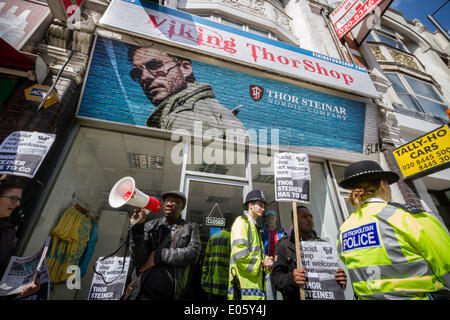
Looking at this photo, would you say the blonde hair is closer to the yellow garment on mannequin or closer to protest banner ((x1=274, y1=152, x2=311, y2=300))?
protest banner ((x1=274, y1=152, x2=311, y2=300))

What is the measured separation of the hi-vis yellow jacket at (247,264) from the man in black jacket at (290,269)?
0.79ft

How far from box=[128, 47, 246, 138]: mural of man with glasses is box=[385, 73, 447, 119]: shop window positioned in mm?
8735

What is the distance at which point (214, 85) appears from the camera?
491 centimetres

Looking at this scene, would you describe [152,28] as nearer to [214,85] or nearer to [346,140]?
[214,85]

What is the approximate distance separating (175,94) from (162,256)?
3545mm

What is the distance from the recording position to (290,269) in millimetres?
2521

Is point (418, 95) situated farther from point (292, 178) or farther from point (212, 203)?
point (212, 203)

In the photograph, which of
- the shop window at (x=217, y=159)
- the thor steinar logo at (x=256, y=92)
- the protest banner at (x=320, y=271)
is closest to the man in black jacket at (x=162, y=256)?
the protest banner at (x=320, y=271)

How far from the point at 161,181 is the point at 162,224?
3668mm

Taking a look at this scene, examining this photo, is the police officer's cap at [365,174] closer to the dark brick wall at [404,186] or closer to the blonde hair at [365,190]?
the blonde hair at [365,190]

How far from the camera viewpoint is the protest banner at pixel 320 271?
7.65 feet

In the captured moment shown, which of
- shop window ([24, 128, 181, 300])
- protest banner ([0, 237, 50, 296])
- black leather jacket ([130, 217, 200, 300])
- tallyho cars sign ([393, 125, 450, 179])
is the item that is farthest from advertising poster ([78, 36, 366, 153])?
protest banner ([0, 237, 50, 296])

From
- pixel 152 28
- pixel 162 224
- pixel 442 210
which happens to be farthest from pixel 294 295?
pixel 442 210

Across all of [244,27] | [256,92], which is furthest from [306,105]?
[244,27]
